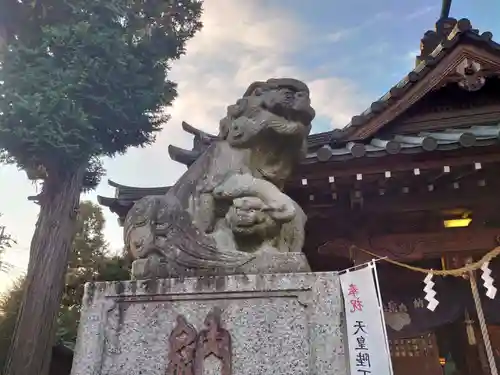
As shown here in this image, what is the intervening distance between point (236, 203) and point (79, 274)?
12627 millimetres

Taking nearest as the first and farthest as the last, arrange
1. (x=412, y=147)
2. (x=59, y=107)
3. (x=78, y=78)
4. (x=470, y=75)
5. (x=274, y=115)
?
(x=274, y=115)
(x=412, y=147)
(x=470, y=75)
(x=59, y=107)
(x=78, y=78)

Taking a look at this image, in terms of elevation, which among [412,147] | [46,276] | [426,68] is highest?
[426,68]

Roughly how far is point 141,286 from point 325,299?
3.52 ft

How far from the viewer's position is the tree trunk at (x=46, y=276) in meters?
6.91

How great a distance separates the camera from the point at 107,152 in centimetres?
941

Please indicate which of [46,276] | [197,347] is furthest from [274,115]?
[46,276]

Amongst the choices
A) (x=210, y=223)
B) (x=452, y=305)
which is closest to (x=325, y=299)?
(x=210, y=223)

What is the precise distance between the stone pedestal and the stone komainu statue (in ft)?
0.45

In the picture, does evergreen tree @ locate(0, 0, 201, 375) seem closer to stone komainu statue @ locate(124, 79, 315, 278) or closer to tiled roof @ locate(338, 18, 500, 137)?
tiled roof @ locate(338, 18, 500, 137)

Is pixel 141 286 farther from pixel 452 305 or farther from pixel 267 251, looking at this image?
pixel 452 305

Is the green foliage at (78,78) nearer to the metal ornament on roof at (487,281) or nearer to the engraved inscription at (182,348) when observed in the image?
the engraved inscription at (182,348)

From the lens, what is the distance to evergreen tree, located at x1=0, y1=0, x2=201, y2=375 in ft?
24.6

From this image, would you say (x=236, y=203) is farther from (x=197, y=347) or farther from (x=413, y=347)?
(x=413, y=347)

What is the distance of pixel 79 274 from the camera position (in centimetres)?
1358
